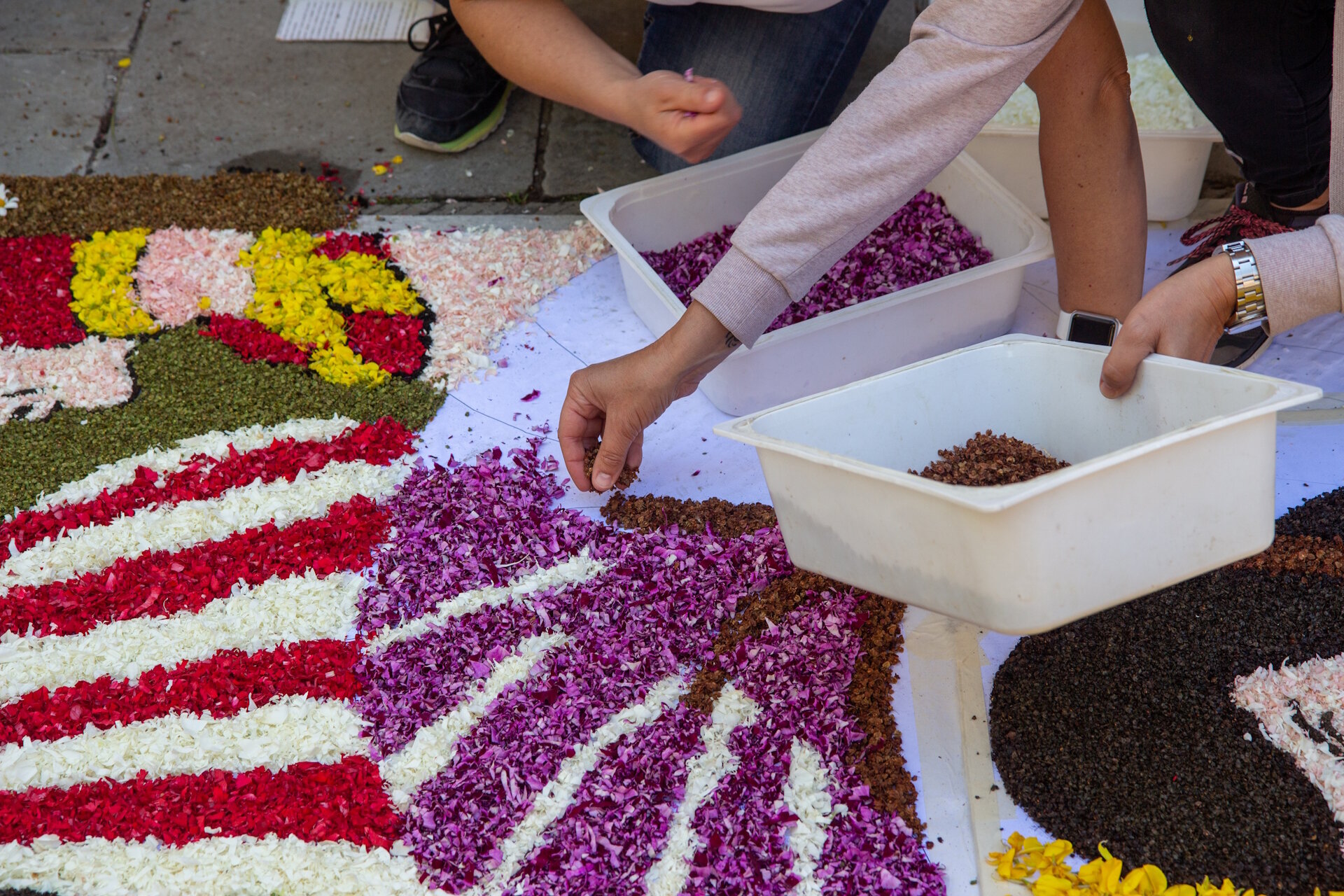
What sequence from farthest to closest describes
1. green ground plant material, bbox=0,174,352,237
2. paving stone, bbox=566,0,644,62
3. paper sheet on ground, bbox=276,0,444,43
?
paper sheet on ground, bbox=276,0,444,43 < paving stone, bbox=566,0,644,62 < green ground plant material, bbox=0,174,352,237

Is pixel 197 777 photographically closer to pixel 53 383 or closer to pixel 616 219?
pixel 53 383

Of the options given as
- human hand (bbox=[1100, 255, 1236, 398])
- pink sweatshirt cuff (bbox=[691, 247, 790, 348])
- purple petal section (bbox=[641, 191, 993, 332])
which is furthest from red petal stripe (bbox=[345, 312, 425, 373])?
human hand (bbox=[1100, 255, 1236, 398])

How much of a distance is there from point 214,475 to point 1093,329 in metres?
1.59

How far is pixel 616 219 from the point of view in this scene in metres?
2.18

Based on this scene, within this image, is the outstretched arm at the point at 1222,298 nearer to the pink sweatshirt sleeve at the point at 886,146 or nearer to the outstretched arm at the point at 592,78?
→ the pink sweatshirt sleeve at the point at 886,146

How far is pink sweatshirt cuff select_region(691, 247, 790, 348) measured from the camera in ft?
4.71

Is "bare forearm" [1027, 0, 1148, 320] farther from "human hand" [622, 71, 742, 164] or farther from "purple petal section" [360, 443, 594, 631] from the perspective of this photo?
"purple petal section" [360, 443, 594, 631]

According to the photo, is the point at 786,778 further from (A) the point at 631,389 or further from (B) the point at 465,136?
(B) the point at 465,136

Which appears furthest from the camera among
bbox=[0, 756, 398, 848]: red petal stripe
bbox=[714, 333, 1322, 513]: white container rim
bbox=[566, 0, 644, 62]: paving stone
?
bbox=[566, 0, 644, 62]: paving stone

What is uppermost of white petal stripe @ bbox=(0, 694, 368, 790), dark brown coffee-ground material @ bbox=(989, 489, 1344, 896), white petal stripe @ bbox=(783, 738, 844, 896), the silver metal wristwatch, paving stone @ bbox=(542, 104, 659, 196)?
the silver metal wristwatch

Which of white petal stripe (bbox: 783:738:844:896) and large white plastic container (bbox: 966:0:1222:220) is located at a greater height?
large white plastic container (bbox: 966:0:1222:220)

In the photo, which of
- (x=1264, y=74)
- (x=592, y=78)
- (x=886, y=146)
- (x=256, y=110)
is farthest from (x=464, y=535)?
(x=256, y=110)

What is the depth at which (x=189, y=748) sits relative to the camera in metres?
1.51

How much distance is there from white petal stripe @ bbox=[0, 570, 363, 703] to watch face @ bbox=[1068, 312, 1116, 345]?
132 centimetres
